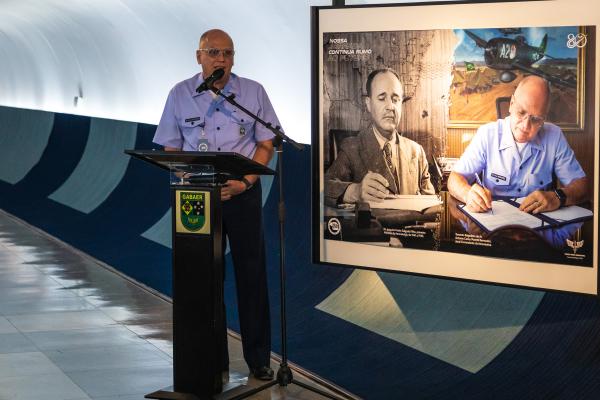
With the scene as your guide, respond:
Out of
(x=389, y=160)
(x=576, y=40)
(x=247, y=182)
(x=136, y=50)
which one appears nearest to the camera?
(x=576, y=40)

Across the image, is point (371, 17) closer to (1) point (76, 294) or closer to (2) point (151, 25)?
(1) point (76, 294)

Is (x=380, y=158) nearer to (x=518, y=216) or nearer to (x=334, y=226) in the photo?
(x=334, y=226)

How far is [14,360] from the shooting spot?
7.28 m

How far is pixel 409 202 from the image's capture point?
589 centimetres

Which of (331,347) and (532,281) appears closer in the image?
(532,281)

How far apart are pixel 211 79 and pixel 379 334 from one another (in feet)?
6.53

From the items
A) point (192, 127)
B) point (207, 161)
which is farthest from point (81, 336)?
point (207, 161)

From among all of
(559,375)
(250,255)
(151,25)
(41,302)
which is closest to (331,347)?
(250,255)

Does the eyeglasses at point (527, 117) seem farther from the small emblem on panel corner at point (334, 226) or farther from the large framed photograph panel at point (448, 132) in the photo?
the small emblem on panel corner at point (334, 226)

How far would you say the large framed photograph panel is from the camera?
203 inches

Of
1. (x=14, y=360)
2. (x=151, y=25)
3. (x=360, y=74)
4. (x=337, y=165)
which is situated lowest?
(x=14, y=360)

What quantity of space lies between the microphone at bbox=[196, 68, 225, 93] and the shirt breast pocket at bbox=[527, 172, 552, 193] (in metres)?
1.60

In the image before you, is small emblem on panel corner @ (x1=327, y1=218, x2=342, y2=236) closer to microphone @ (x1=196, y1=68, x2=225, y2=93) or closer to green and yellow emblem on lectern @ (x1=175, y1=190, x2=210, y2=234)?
green and yellow emblem on lectern @ (x1=175, y1=190, x2=210, y2=234)

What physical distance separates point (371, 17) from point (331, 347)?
2198 mm
